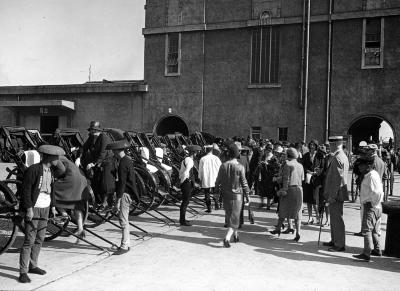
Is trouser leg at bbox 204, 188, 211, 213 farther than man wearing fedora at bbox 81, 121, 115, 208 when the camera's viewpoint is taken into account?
Yes

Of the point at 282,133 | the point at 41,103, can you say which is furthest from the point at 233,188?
the point at 41,103

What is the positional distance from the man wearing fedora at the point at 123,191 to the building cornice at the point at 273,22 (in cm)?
1755

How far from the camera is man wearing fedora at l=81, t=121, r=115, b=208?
25.3ft

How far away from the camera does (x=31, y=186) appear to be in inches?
210

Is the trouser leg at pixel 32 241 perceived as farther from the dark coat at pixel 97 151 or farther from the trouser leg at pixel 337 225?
the trouser leg at pixel 337 225

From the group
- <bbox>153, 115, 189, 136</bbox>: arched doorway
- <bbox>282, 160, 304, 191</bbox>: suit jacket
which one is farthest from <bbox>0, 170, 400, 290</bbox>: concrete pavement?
<bbox>153, 115, 189, 136</bbox>: arched doorway

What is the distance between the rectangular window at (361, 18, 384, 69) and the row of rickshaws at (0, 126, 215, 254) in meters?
12.4

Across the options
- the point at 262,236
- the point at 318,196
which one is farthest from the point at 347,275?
the point at 318,196

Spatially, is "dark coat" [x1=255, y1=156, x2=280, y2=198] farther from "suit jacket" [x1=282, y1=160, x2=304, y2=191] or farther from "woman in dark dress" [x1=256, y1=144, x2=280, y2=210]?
"suit jacket" [x1=282, y1=160, x2=304, y2=191]

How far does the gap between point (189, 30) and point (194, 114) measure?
5.07m

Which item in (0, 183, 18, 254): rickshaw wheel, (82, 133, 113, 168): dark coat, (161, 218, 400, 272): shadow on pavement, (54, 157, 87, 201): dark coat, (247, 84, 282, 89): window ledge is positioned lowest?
(161, 218, 400, 272): shadow on pavement

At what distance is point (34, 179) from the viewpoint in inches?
211

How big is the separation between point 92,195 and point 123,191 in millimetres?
1319

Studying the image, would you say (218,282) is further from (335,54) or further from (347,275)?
(335,54)
